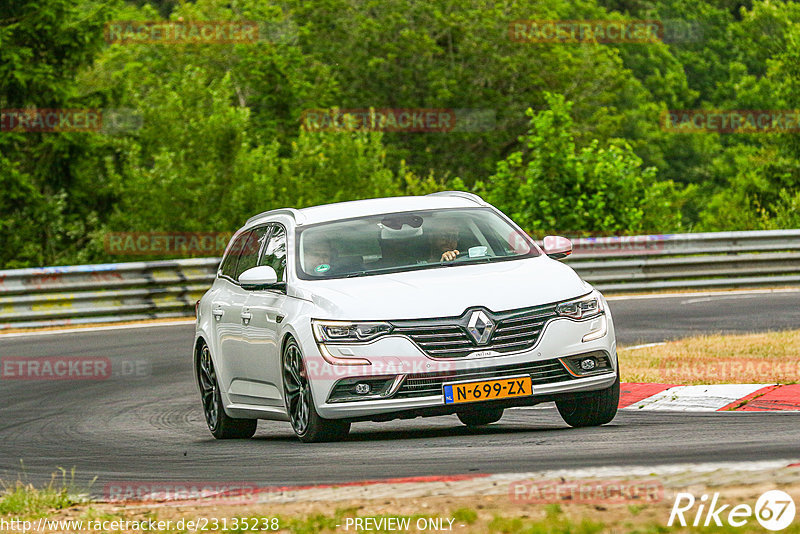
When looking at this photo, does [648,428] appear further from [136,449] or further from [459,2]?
[459,2]

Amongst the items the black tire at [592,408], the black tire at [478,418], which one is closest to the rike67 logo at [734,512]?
the black tire at [592,408]

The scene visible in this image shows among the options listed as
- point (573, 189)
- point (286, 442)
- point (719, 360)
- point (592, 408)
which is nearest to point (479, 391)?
point (592, 408)

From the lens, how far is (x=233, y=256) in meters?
11.2

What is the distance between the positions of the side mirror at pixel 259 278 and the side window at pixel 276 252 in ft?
0.51

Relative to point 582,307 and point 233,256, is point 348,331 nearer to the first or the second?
point 582,307

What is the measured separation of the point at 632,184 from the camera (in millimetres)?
29766

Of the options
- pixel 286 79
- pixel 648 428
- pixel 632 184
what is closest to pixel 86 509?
pixel 648 428

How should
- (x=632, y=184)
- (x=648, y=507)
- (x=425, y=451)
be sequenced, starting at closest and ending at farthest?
(x=648, y=507) < (x=425, y=451) < (x=632, y=184)

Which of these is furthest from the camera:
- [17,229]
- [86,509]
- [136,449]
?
[17,229]

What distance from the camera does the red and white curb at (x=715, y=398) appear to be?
9.86m

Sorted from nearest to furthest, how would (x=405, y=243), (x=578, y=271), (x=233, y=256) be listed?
(x=405, y=243), (x=233, y=256), (x=578, y=271)

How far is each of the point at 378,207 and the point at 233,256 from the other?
4.90 feet

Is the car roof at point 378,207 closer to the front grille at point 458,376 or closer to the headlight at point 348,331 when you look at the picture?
the headlight at point 348,331

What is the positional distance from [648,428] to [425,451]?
1.55m
